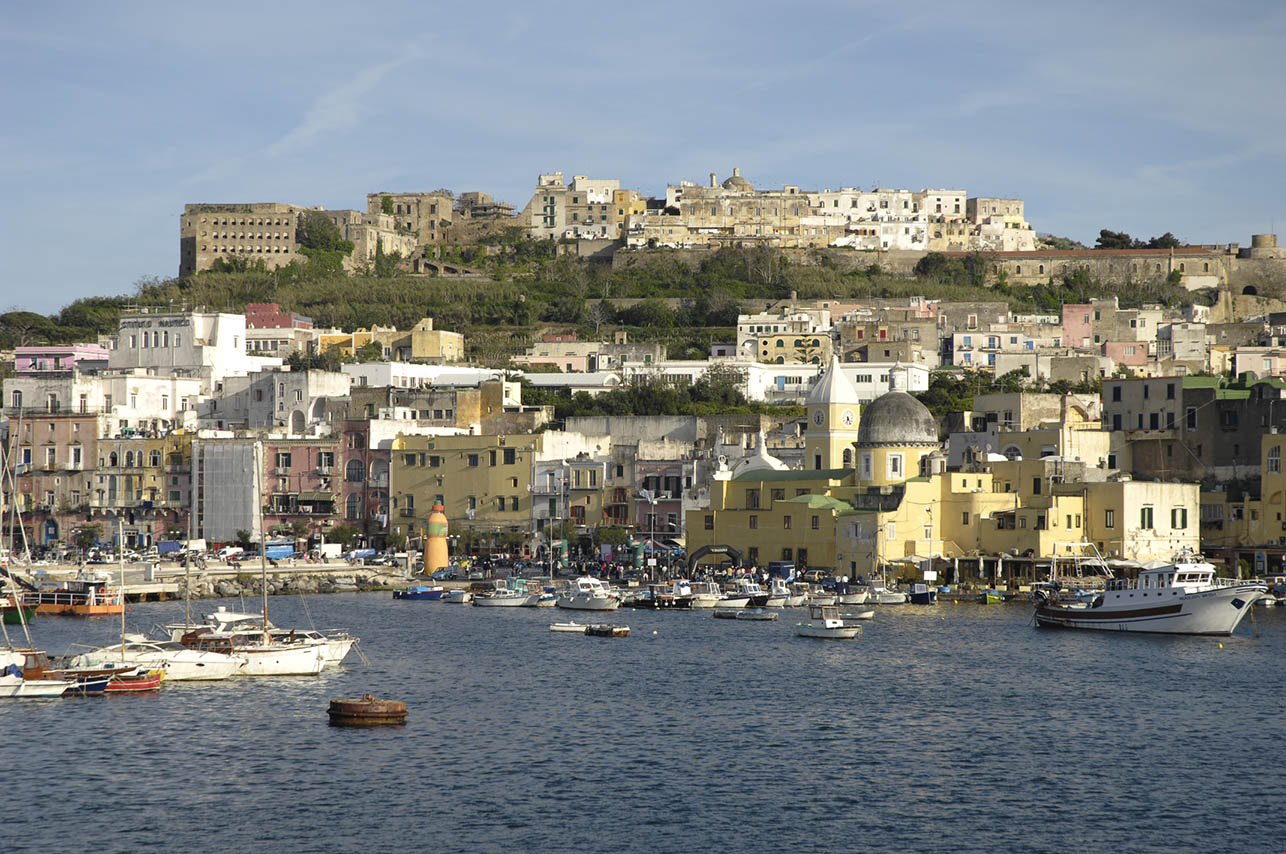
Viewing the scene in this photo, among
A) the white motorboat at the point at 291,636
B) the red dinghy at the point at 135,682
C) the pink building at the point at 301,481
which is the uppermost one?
the pink building at the point at 301,481

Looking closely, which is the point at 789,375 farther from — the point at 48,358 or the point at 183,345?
the point at 48,358

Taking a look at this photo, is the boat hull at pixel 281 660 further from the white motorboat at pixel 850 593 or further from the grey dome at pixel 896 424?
the grey dome at pixel 896 424

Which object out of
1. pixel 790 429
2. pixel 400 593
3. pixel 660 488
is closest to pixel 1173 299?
pixel 790 429

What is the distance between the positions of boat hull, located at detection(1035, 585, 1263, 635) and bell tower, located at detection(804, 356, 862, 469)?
17868 mm

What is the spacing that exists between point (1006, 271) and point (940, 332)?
862 inches

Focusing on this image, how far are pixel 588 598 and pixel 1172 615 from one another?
20.8m

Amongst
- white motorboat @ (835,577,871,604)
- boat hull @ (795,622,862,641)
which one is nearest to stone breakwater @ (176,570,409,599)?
white motorboat @ (835,577,871,604)

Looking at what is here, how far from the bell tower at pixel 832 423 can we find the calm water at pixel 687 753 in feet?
70.5

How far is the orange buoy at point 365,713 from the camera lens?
3697cm

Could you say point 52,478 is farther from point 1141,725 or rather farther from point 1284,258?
point 1284,258

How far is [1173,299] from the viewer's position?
11688 cm

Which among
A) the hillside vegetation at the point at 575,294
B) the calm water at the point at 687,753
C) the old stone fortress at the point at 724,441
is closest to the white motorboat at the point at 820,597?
the old stone fortress at the point at 724,441

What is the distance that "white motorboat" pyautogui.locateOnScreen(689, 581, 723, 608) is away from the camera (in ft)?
208

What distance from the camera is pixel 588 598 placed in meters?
63.0
